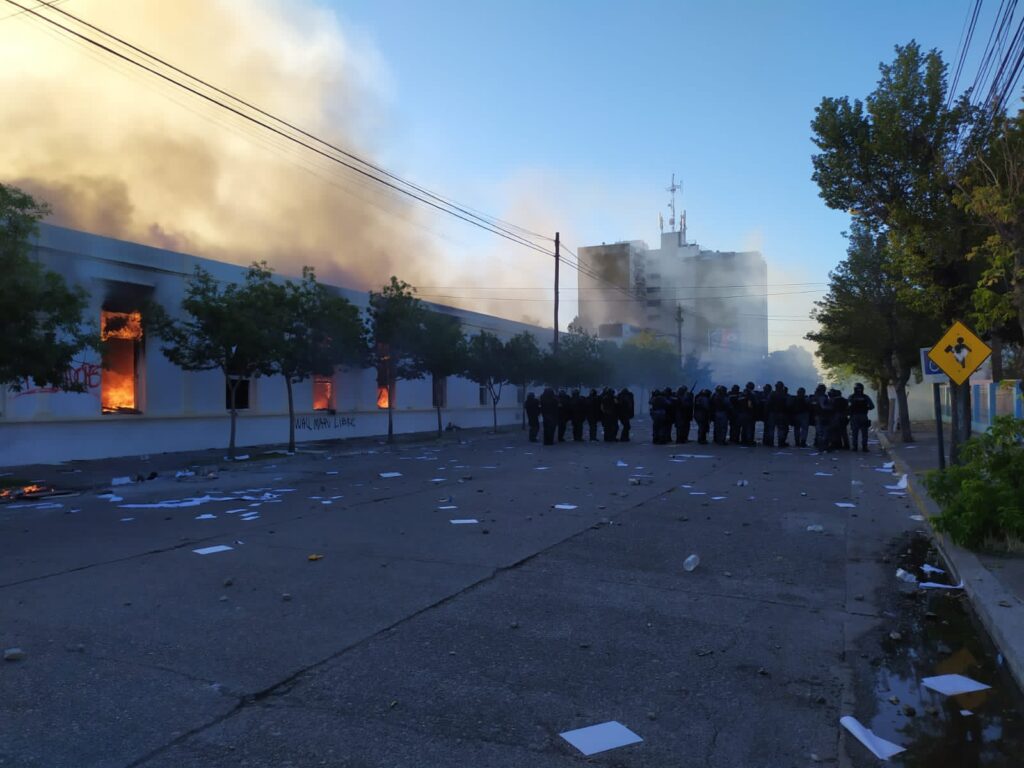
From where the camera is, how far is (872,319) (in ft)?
75.7

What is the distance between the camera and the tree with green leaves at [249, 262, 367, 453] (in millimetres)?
18594

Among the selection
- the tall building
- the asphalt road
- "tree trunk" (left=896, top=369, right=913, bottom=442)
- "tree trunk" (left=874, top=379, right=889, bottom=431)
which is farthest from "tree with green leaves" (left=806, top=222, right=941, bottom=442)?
the tall building

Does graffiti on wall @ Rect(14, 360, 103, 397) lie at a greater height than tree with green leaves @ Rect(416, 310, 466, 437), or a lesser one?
lesser

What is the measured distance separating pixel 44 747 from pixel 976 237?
452 inches

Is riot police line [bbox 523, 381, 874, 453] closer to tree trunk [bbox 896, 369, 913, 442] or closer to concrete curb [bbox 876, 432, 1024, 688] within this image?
tree trunk [bbox 896, 369, 913, 442]

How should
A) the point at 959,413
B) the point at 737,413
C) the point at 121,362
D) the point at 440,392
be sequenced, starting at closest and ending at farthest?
the point at 959,413 → the point at 121,362 → the point at 737,413 → the point at 440,392

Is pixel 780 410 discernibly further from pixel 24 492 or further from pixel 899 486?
pixel 24 492

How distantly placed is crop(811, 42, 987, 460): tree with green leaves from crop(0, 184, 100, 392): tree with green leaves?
1202 cm

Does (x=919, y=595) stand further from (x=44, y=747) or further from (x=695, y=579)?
(x=44, y=747)

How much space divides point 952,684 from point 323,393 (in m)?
24.5

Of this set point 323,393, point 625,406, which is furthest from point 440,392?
point 625,406

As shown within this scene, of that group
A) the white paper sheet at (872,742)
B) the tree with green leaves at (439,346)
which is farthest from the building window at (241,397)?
the white paper sheet at (872,742)

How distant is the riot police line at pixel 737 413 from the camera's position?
18.9 meters

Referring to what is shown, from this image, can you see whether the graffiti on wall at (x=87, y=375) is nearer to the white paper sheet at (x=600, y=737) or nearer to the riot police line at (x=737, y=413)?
the riot police line at (x=737, y=413)
